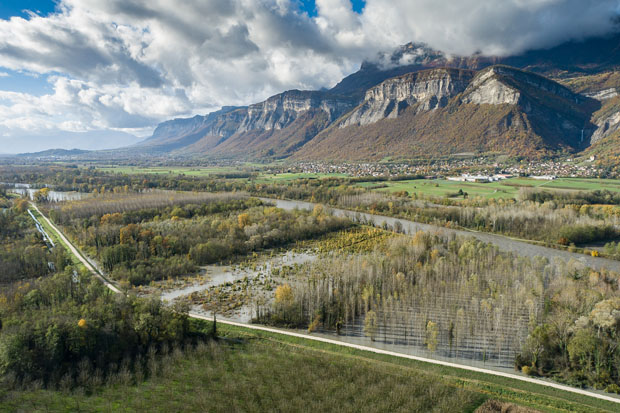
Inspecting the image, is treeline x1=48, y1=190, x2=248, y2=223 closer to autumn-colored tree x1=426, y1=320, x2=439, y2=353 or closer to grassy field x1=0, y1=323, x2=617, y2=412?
grassy field x1=0, y1=323, x2=617, y2=412

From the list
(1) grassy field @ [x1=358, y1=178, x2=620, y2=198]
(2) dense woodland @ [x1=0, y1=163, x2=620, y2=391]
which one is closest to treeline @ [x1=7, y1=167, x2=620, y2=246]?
(2) dense woodland @ [x1=0, y1=163, x2=620, y2=391]

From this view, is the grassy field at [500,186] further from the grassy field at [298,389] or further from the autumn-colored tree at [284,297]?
the grassy field at [298,389]

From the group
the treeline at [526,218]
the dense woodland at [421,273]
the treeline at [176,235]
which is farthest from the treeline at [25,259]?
the treeline at [526,218]

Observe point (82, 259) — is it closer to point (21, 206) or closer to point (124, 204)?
point (124, 204)

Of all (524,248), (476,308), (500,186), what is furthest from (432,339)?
(500,186)

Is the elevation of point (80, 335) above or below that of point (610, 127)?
below

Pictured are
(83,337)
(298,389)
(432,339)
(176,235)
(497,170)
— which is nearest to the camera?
(298,389)
